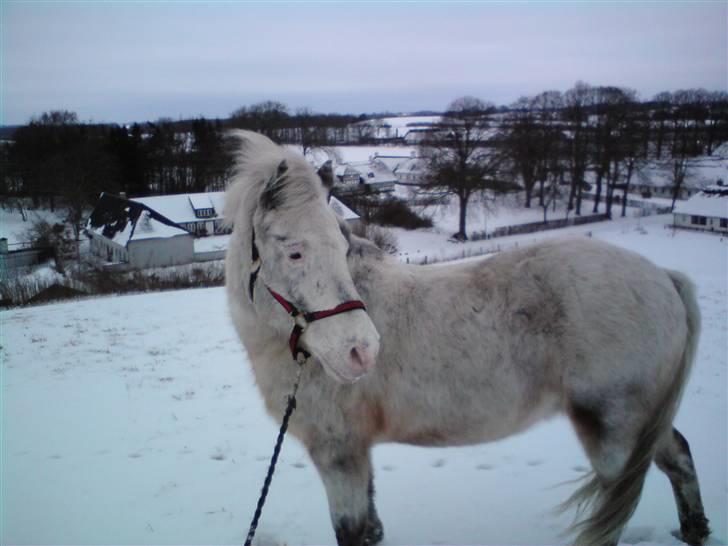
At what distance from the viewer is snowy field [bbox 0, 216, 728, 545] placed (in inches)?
120

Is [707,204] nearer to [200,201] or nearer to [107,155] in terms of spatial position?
[107,155]

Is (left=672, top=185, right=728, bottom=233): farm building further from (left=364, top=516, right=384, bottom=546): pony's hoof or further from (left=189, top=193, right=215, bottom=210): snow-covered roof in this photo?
(left=189, top=193, right=215, bottom=210): snow-covered roof

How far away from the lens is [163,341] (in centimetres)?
684

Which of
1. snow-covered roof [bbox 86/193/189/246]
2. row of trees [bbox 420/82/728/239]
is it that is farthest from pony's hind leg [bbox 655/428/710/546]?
snow-covered roof [bbox 86/193/189/246]

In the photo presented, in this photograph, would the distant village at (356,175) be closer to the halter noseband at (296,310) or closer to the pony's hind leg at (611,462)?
the halter noseband at (296,310)

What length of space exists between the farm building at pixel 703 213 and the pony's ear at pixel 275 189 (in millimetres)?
12865

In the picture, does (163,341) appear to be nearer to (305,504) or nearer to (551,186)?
(305,504)

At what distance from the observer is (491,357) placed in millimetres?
2260

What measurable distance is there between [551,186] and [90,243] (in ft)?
96.1

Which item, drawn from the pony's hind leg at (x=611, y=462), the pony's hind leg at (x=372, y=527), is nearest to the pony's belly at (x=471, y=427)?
the pony's hind leg at (x=611, y=462)

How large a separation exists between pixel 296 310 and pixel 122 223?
2414 centimetres

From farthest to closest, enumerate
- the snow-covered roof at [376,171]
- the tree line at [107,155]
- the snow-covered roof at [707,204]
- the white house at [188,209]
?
1. the snow-covered roof at [376,171]
2. the white house at [188,209]
3. the tree line at [107,155]
4. the snow-covered roof at [707,204]

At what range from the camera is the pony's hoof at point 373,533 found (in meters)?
2.97

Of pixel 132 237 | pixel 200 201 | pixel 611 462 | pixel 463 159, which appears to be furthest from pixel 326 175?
pixel 463 159
